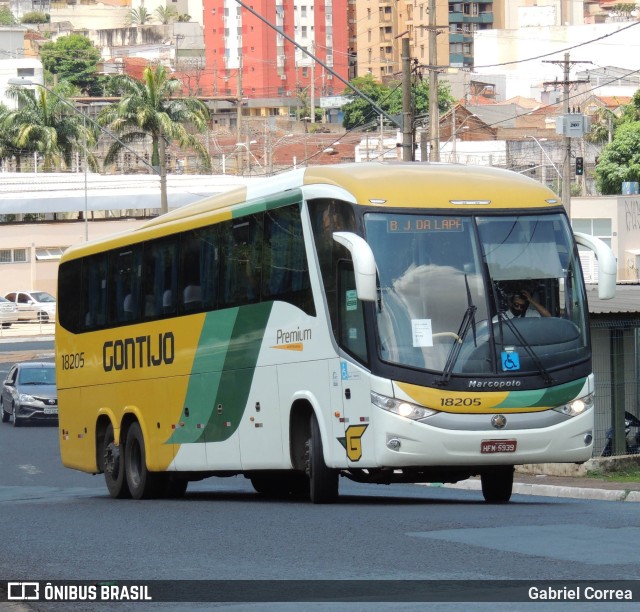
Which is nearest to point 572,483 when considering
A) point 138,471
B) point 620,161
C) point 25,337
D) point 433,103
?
point 138,471

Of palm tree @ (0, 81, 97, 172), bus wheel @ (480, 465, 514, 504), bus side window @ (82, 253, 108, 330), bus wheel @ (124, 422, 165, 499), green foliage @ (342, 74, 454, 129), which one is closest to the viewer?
bus wheel @ (480, 465, 514, 504)

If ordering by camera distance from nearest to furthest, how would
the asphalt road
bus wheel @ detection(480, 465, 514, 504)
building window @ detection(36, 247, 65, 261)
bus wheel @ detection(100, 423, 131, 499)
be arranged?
1. the asphalt road
2. bus wheel @ detection(480, 465, 514, 504)
3. bus wheel @ detection(100, 423, 131, 499)
4. building window @ detection(36, 247, 65, 261)

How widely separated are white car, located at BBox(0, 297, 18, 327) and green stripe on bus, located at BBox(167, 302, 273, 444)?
56657mm

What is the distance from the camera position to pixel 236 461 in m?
17.0

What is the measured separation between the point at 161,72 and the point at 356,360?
60.7m

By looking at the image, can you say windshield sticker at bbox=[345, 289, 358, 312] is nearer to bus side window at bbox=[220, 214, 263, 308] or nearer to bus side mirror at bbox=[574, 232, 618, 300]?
bus side window at bbox=[220, 214, 263, 308]

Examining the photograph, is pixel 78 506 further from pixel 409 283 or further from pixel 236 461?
pixel 409 283

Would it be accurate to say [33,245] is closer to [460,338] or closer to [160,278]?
[160,278]

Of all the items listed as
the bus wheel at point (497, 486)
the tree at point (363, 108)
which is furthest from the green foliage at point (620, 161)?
the bus wheel at point (497, 486)

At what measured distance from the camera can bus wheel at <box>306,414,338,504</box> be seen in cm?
1506

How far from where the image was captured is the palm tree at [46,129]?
303 ft

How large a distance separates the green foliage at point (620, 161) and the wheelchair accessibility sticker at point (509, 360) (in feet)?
288

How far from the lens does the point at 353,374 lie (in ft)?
47.6

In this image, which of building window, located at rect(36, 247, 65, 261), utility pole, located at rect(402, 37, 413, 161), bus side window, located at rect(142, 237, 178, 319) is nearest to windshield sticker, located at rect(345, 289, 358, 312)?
bus side window, located at rect(142, 237, 178, 319)
